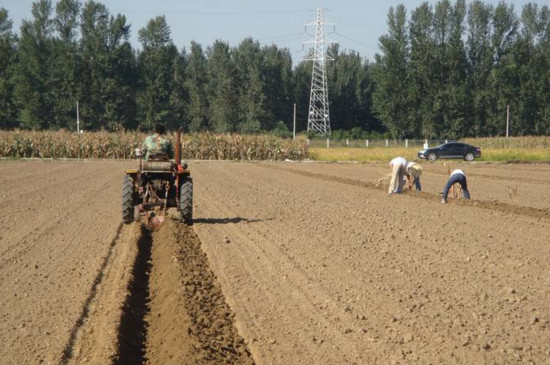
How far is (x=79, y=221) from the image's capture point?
15.1m

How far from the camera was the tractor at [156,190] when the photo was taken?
45.1 ft

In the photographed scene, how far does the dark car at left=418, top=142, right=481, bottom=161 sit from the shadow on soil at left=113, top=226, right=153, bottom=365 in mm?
43328

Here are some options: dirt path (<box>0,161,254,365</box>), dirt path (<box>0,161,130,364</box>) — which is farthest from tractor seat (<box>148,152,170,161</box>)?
dirt path (<box>0,161,130,364</box>)

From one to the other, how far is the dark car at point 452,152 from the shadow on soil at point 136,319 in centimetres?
4333

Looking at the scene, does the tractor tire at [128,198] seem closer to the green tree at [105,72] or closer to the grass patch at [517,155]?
the grass patch at [517,155]

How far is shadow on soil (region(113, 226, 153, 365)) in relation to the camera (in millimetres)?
6730

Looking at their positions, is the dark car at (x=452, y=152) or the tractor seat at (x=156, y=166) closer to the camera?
the tractor seat at (x=156, y=166)

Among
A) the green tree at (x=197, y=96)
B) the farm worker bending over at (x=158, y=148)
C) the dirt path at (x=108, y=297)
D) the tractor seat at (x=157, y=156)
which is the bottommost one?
the dirt path at (x=108, y=297)

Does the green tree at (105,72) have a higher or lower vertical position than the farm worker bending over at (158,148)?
higher

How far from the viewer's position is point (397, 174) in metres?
22.4

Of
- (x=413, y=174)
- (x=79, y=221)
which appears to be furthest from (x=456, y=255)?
(x=413, y=174)

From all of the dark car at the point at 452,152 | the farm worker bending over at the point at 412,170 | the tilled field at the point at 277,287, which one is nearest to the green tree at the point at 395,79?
the dark car at the point at 452,152

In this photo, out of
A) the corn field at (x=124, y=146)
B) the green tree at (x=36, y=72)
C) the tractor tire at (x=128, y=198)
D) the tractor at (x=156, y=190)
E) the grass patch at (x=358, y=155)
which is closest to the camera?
the tractor at (x=156, y=190)

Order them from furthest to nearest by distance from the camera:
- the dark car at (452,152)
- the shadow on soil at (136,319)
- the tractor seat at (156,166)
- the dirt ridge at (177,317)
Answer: the dark car at (452,152) → the tractor seat at (156,166) → the shadow on soil at (136,319) → the dirt ridge at (177,317)
